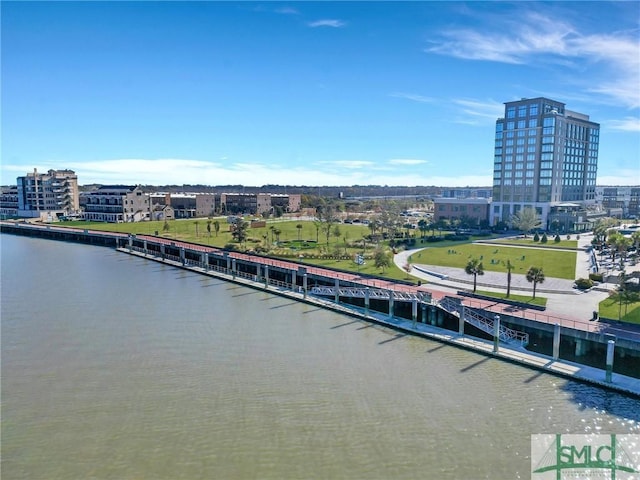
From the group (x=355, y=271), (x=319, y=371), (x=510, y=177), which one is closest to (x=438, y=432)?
(x=319, y=371)

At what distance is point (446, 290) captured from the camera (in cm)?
3559

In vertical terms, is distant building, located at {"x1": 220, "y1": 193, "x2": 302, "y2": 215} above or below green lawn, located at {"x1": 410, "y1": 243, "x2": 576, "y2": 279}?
above

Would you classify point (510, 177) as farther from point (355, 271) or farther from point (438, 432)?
point (438, 432)

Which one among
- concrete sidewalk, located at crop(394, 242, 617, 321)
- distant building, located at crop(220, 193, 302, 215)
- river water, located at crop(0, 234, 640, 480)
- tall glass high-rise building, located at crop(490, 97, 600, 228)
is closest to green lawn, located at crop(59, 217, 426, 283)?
concrete sidewalk, located at crop(394, 242, 617, 321)

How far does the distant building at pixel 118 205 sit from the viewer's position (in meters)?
103

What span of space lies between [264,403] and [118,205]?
93.7 m

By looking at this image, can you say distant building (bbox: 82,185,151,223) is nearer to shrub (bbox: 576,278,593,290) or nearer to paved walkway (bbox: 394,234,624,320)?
paved walkway (bbox: 394,234,624,320)

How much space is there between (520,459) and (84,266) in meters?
51.2

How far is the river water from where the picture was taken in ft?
53.7

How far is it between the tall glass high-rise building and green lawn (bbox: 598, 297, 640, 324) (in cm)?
6169

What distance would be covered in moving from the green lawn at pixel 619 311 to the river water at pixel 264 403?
8160 millimetres

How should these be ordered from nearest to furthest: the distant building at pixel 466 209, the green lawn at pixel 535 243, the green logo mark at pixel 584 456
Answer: the green logo mark at pixel 584 456 → the green lawn at pixel 535 243 → the distant building at pixel 466 209

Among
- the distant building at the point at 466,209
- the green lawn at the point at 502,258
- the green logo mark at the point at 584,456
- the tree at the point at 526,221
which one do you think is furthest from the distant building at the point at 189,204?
the green logo mark at the point at 584,456

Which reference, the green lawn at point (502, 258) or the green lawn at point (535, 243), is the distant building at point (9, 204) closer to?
the green lawn at point (502, 258)
